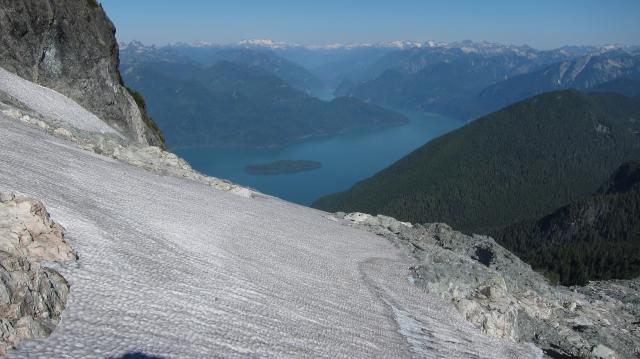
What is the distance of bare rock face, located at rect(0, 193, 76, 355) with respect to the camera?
31.0ft

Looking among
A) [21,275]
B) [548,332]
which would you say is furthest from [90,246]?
[548,332]

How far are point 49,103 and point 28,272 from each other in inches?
1206

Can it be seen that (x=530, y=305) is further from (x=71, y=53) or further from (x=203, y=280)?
(x=71, y=53)

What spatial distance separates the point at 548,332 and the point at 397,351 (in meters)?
8.32

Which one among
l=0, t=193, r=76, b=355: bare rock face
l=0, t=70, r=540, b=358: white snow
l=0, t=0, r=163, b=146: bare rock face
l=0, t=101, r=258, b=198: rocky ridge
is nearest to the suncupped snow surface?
l=0, t=70, r=540, b=358: white snow

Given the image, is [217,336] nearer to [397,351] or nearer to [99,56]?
[397,351]

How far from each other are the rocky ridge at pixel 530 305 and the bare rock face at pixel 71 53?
91.5 ft

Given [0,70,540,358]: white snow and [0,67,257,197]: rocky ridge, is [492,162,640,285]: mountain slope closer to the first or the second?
[0,67,257,197]: rocky ridge

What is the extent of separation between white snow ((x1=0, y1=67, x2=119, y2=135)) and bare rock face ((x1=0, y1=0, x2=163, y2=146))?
7.44 ft

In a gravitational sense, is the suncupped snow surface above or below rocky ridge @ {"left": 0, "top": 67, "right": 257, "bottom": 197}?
below

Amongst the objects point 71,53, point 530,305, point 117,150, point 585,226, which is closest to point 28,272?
point 530,305

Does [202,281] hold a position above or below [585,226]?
below

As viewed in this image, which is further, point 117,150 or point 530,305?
point 117,150

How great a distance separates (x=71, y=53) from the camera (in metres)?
42.6
